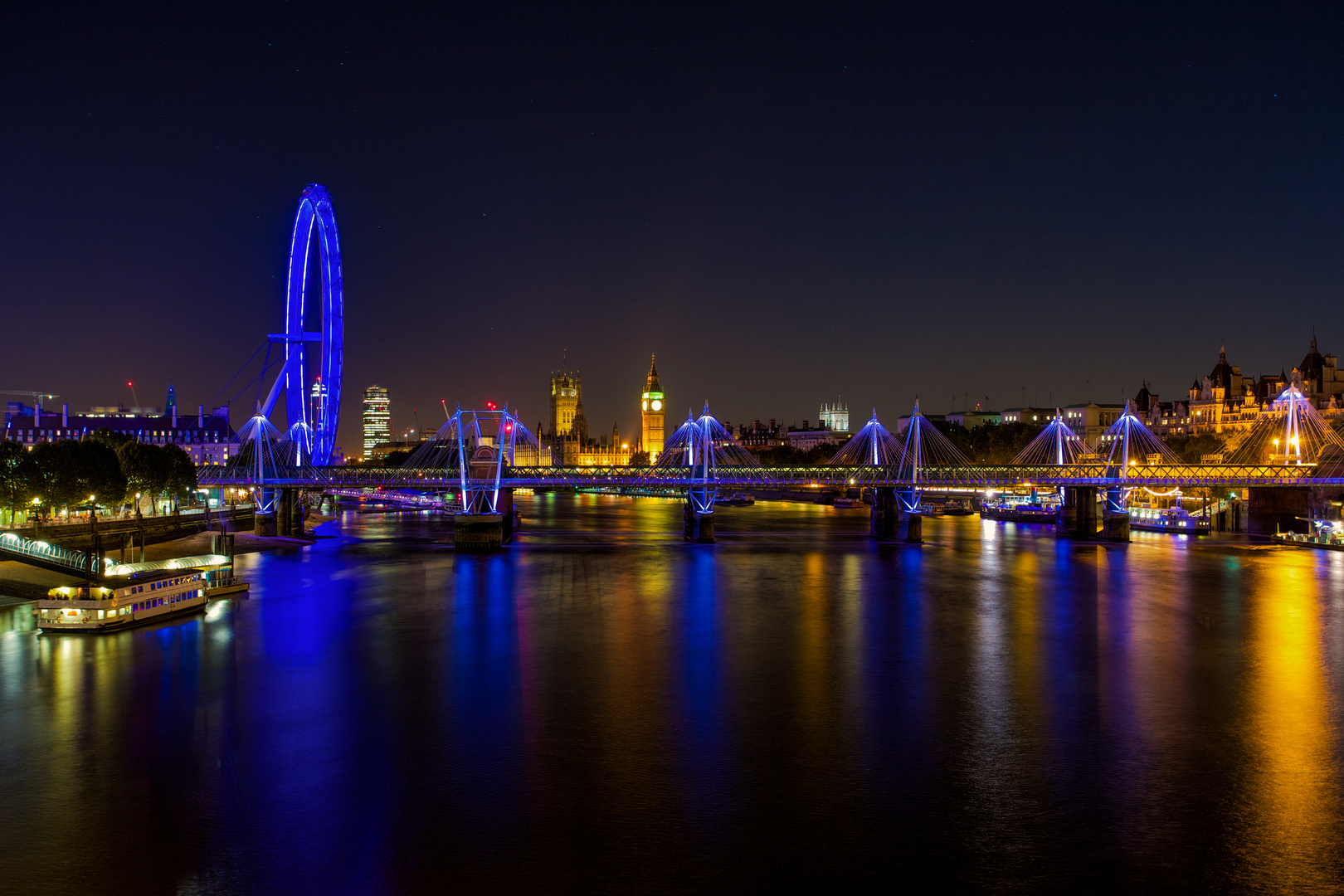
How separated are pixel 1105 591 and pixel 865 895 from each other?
31.4 metres

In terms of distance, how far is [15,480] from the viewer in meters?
47.5

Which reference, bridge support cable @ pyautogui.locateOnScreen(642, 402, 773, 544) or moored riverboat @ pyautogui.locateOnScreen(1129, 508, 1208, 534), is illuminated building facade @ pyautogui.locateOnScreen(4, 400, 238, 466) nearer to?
bridge support cable @ pyautogui.locateOnScreen(642, 402, 773, 544)

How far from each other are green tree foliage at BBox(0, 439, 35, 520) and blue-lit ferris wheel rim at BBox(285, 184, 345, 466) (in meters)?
22.8

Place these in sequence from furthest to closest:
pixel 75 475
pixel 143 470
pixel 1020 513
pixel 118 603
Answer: pixel 1020 513 → pixel 143 470 → pixel 75 475 → pixel 118 603

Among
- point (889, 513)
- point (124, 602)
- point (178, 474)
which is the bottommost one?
point (124, 602)

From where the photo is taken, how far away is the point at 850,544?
6275cm

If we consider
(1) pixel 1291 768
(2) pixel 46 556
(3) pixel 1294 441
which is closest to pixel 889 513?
(3) pixel 1294 441

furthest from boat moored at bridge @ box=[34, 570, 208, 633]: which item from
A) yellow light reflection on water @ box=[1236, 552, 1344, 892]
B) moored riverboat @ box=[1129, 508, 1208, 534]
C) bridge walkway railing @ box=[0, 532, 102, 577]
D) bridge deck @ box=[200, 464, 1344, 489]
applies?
moored riverboat @ box=[1129, 508, 1208, 534]

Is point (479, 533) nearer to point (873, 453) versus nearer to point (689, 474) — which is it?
point (689, 474)

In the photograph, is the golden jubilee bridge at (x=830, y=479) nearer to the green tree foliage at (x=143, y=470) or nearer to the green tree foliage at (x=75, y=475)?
the green tree foliage at (x=143, y=470)

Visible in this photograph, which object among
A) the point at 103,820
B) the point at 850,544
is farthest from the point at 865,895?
the point at 850,544

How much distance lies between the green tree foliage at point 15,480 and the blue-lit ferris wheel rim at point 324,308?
898 inches

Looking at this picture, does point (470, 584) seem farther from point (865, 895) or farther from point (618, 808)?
point (865, 895)

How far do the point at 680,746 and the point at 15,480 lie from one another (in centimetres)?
4211
